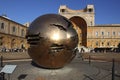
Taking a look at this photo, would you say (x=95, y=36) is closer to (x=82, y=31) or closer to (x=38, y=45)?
(x=82, y=31)

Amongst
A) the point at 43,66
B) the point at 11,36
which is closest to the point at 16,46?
the point at 11,36

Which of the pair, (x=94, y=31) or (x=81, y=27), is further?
(x=81, y=27)

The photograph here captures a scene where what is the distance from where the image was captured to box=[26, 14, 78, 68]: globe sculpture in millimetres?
10227

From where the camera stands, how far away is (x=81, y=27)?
7381 centimetres

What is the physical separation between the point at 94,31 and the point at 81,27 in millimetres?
4573

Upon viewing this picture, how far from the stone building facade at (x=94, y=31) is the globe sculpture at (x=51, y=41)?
201 feet

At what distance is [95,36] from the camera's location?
237ft

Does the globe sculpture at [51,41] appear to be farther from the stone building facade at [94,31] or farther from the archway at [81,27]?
the archway at [81,27]

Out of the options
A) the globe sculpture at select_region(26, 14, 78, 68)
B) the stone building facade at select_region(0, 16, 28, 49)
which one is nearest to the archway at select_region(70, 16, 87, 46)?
the stone building facade at select_region(0, 16, 28, 49)

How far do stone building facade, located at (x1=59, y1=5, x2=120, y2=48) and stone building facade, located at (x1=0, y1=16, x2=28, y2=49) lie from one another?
1697 centimetres

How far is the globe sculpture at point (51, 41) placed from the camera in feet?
33.6

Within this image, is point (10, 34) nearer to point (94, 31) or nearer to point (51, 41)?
point (94, 31)

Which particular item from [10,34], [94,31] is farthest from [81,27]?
[10,34]

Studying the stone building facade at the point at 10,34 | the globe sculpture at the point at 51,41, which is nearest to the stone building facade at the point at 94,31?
the stone building facade at the point at 10,34
